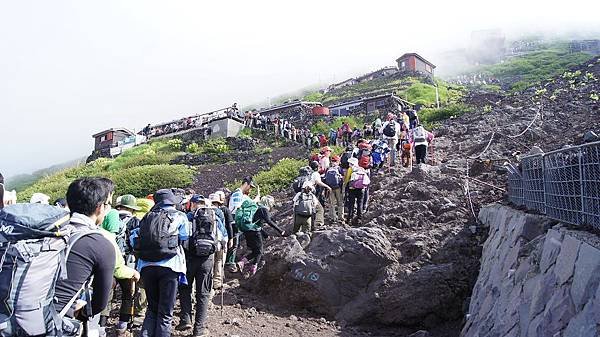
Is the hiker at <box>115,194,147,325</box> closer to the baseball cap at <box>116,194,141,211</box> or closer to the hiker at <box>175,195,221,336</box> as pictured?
the baseball cap at <box>116,194,141,211</box>

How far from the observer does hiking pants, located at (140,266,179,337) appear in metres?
4.63

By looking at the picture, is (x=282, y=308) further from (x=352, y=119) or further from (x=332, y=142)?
(x=352, y=119)

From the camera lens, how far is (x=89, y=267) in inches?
113

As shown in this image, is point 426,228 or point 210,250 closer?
point 210,250

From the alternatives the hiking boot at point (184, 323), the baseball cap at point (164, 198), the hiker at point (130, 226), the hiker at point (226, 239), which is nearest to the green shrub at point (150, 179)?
the hiker at point (226, 239)

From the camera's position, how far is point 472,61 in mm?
96938

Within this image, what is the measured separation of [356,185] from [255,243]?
7.93 feet

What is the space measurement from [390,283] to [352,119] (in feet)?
93.6

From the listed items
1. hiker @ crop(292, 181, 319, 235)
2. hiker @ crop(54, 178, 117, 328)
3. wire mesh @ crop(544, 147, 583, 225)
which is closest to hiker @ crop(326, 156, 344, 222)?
hiker @ crop(292, 181, 319, 235)

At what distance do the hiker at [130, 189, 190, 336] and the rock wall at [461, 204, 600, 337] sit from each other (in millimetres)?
2924

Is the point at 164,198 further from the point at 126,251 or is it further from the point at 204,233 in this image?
the point at 126,251

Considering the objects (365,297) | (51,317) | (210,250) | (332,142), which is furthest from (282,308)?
(332,142)

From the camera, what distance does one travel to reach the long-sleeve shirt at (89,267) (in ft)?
9.14

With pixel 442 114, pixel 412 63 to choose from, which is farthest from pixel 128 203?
pixel 412 63
